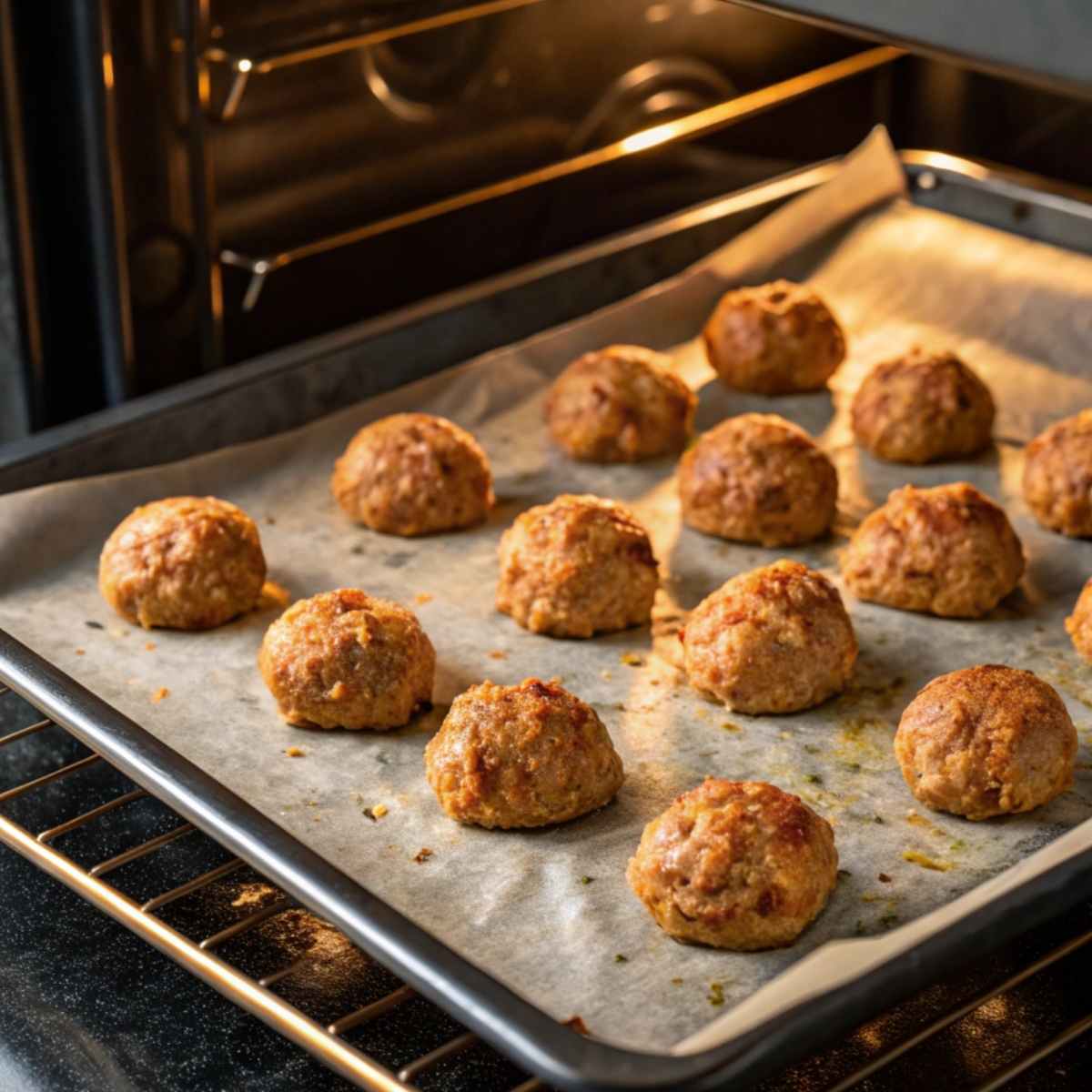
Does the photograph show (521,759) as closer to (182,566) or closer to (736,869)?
(736,869)

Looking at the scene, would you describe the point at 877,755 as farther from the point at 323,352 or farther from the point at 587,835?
the point at 323,352

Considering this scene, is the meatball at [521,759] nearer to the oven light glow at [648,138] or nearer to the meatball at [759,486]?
the meatball at [759,486]

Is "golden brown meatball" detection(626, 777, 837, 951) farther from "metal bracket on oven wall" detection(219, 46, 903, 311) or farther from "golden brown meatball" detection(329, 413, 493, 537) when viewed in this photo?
"metal bracket on oven wall" detection(219, 46, 903, 311)

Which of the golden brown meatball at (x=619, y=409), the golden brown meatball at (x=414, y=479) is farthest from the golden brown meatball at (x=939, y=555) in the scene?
the golden brown meatball at (x=414, y=479)

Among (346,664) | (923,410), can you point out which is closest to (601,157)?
(923,410)

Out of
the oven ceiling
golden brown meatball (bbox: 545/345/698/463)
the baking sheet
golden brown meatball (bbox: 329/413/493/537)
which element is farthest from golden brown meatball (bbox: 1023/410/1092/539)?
the oven ceiling

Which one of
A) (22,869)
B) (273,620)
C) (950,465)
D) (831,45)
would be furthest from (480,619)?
(831,45)
